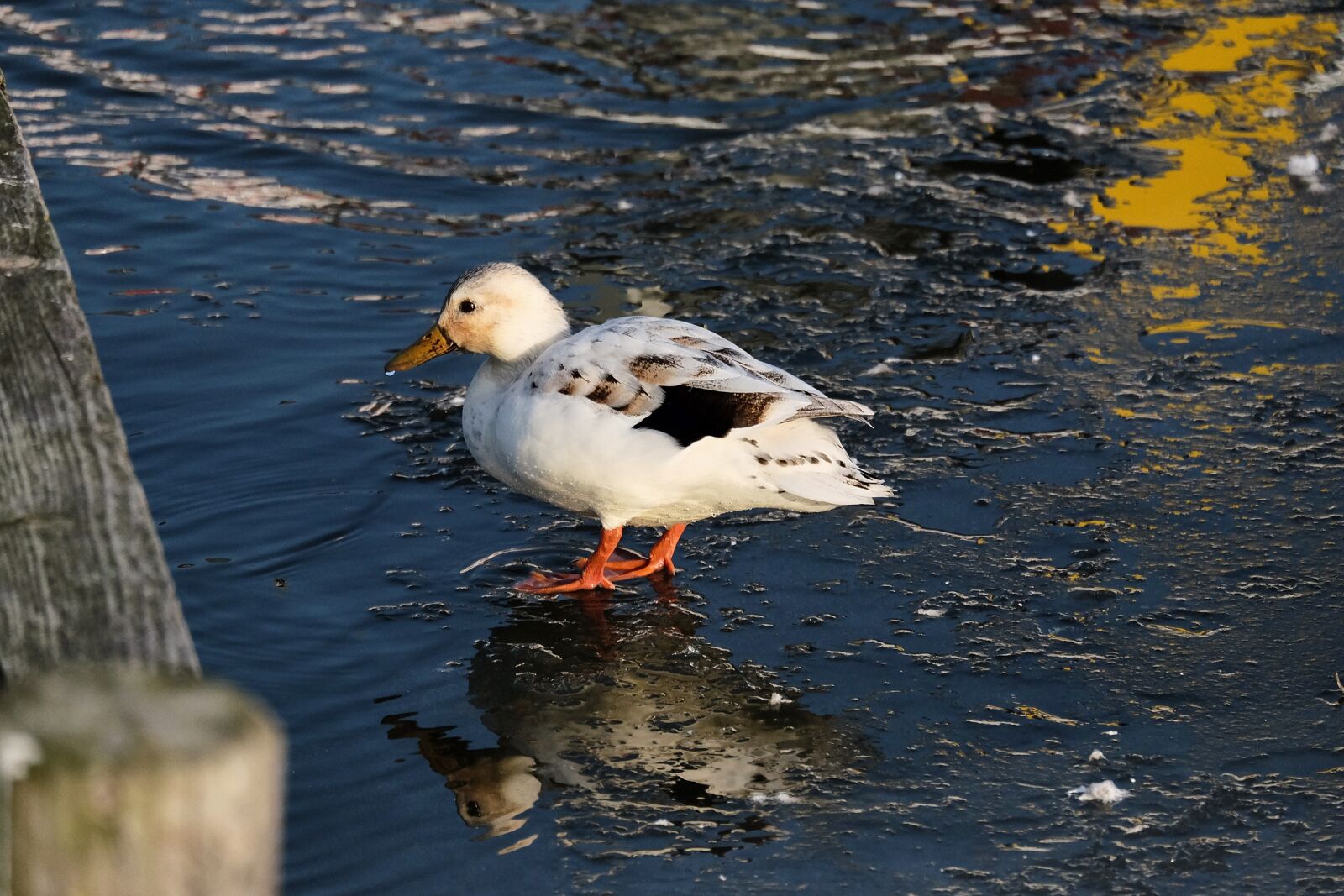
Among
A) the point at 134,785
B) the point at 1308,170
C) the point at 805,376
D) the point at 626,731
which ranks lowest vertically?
the point at 626,731

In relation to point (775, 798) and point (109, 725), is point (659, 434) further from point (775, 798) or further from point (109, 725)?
point (109, 725)

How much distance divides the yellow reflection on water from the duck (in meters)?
3.98

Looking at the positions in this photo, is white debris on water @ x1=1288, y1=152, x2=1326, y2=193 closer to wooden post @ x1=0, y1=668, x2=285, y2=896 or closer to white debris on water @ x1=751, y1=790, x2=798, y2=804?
white debris on water @ x1=751, y1=790, x2=798, y2=804

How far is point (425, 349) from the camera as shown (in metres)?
5.76

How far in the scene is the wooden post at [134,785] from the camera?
5.49ft

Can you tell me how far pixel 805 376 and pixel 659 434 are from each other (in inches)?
85.7

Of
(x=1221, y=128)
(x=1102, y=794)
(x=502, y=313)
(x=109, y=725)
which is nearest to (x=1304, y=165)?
(x=1221, y=128)

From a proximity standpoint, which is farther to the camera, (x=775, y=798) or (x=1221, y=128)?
(x=1221, y=128)

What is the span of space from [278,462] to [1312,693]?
154 inches

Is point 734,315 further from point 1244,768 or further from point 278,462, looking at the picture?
point 1244,768

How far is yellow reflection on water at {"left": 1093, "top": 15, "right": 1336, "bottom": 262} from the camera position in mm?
8469

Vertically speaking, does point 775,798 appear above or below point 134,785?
below

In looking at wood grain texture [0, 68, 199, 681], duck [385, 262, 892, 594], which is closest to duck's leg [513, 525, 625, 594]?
duck [385, 262, 892, 594]

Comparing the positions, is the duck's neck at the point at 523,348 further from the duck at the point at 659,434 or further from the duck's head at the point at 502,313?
the duck at the point at 659,434
